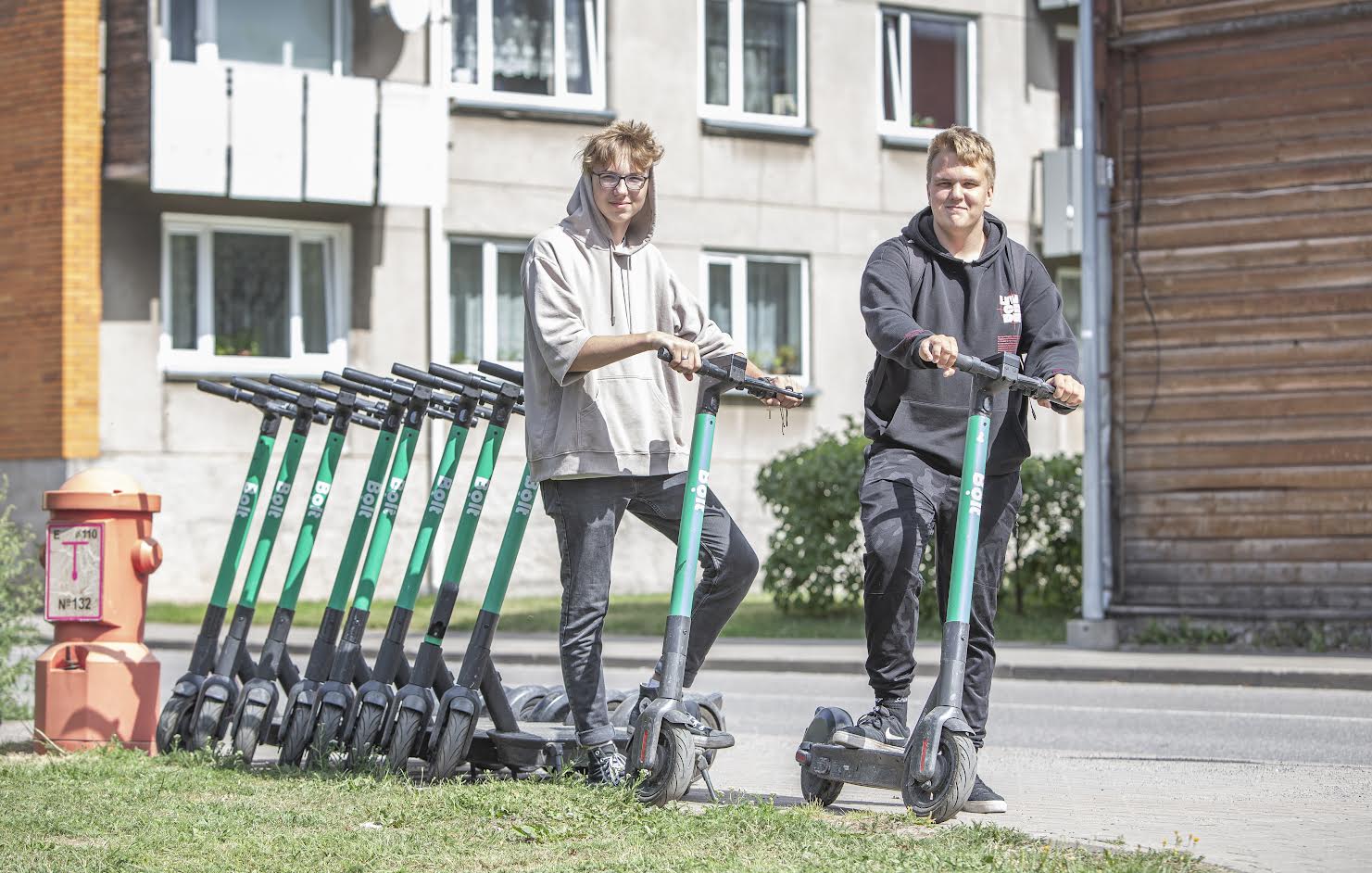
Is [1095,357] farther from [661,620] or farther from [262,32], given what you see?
[262,32]

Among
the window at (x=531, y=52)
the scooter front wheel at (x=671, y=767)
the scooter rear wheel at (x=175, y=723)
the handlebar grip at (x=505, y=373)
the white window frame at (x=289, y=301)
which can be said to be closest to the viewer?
the scooter front wheel at (x=671, y=767)

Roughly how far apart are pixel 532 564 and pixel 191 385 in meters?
4.55

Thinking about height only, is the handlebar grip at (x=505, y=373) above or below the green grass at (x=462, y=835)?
above

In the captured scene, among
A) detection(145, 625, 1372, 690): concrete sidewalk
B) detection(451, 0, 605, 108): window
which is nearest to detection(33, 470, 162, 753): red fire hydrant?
detection(145, 625, 1372, 690): concrete sidewalk

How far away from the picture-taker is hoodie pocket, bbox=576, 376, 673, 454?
21.7 ft

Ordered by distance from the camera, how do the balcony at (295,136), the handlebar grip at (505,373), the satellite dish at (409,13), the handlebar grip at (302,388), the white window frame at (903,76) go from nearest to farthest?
the handlebar grip at (505,373), the handlebar grip at (302,388), the balcony at (295,136), the satellite dish at (409,13), the white window frame at (903,76)

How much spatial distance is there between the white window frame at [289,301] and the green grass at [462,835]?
49.9 ft

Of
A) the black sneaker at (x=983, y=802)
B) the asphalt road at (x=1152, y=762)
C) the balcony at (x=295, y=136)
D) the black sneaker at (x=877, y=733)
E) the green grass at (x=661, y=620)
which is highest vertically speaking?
the balcony at (x=295, y=136)

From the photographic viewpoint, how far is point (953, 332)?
6461 millimetres

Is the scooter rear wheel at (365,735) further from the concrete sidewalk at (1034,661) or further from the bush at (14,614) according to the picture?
the concrete sidewalk at (1034,661)

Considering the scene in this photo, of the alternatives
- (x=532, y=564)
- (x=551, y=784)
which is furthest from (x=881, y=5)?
(x=551, y=784)

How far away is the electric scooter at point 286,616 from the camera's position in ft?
24.8

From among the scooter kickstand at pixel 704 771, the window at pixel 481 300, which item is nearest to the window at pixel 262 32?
the window at pixel 481 300

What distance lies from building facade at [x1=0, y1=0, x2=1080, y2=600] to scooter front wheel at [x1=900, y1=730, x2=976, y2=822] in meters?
14.2
